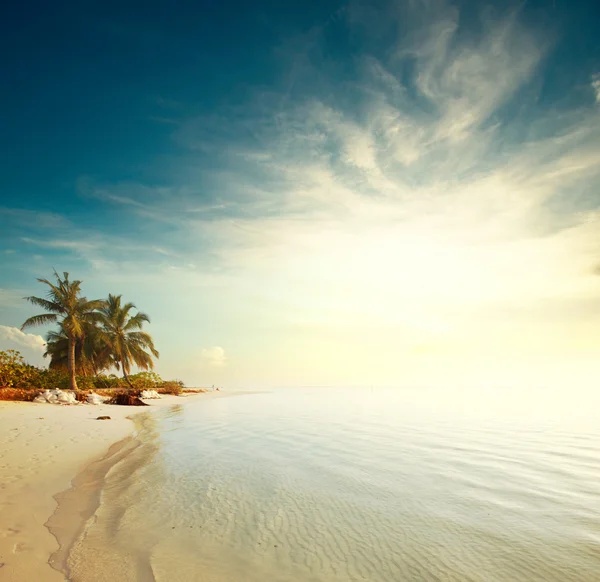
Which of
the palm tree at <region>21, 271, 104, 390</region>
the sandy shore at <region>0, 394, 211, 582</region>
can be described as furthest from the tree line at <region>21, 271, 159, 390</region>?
the sandy shore at <region>0, 394, 211, 582</region>

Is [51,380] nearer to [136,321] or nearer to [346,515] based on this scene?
[136,321]

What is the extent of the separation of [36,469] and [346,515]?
7.20 m

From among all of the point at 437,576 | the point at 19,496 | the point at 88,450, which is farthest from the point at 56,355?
the point at 437,576

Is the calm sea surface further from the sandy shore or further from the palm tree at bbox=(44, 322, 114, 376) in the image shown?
the palm tree at bbox=(44, 322, 114, 376)

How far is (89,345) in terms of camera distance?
44594mm

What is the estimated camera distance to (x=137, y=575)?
12.6 feet

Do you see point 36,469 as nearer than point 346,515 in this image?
No

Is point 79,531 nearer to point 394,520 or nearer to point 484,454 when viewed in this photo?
point 394,520

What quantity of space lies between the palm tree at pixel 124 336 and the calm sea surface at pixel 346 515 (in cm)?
3644

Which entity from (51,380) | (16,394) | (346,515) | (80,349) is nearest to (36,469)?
(346,515)

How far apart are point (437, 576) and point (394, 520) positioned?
5.27 ft

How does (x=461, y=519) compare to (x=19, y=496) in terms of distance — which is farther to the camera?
(x=19, y=496)

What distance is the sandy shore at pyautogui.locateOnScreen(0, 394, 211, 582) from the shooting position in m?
4.09

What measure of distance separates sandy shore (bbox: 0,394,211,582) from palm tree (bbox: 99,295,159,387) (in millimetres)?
26601
